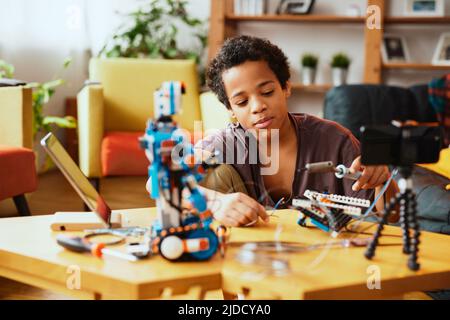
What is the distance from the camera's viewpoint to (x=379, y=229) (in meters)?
0.94

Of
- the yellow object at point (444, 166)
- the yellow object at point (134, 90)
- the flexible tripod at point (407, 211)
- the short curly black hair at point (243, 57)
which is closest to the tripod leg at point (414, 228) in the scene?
the flexible tripod at point (407, 211)

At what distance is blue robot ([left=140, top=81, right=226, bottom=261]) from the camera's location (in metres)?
0.90

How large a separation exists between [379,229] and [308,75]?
3141mm

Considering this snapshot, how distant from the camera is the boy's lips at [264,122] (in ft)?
4.37

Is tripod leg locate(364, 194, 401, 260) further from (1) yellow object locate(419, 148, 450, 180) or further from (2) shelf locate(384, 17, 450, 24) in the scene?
(2) shelf locate(384, 17, 450, 24)

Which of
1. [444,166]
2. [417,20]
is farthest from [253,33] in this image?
[444,166]

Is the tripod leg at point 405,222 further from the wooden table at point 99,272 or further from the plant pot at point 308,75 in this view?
the plant pot at point 308,75

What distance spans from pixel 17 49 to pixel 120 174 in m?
1.24

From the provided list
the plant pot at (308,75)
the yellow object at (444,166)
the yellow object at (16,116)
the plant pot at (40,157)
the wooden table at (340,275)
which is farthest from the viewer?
the plant pot at (308,75)

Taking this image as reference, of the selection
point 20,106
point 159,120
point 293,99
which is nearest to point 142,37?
point 293,99

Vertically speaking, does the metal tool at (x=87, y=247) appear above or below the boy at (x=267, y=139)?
below

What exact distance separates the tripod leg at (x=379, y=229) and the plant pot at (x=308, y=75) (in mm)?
3106

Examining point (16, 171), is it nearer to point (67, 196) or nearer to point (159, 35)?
point (67, 196)

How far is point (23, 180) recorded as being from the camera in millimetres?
2375
